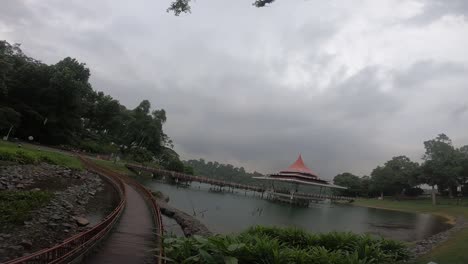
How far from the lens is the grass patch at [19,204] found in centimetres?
1376

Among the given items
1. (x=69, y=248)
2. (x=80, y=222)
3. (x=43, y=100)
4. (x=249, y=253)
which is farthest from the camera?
(x=43, y=100)

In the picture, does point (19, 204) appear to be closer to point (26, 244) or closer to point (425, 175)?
point (26, 244)

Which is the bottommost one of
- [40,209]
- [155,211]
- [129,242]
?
[129,242]

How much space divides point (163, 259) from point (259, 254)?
8.44 ft

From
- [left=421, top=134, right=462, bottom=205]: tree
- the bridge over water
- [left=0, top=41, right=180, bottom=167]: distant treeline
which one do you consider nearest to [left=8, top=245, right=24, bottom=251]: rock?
[left=0, top=41, right=180, bottom=167]: distant treeline

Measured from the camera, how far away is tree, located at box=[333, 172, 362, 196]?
4076 inches

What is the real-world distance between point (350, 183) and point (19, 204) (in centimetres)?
9986

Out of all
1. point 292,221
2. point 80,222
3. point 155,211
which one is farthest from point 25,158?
point 292,221

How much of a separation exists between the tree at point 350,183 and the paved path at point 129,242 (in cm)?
9327

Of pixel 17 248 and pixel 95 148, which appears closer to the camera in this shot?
pixel 17 248

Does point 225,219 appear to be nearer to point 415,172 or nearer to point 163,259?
point 163,259

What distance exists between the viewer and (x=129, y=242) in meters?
12.5

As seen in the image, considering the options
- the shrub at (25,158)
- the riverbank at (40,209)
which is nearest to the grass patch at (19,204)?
the riverbank at (40,209)

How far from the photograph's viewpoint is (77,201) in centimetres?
2144
